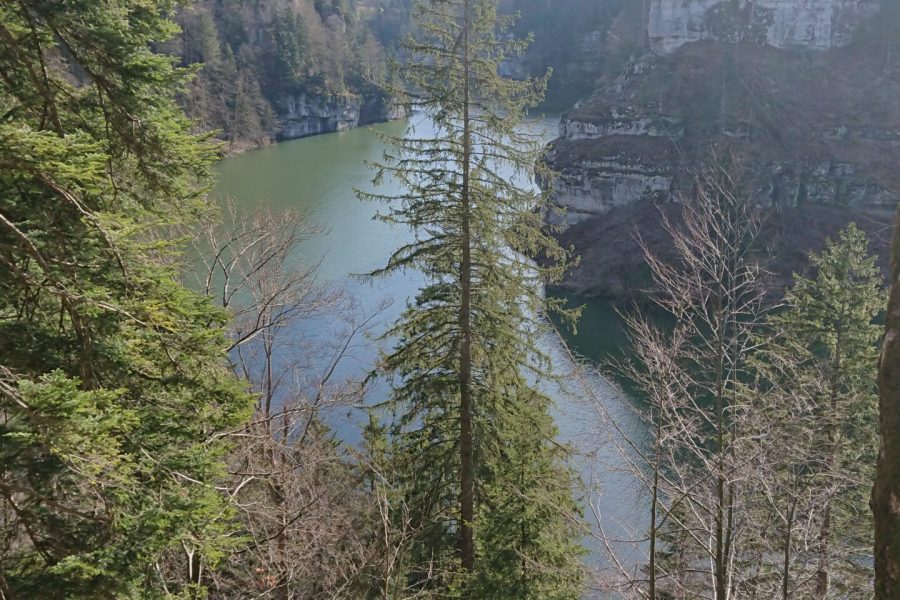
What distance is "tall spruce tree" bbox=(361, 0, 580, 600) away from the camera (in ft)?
29.8

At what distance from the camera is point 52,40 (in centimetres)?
444

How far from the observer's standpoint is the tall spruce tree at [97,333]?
3.38 metres

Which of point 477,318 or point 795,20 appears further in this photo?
point 795,20

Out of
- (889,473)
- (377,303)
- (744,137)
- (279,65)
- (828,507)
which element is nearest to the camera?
(889,473)

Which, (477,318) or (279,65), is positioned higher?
(279,65)

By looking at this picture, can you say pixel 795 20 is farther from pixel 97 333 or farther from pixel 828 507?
pixel 97 333

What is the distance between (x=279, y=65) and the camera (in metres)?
77.1

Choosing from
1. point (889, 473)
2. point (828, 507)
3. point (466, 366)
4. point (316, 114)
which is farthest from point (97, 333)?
point (316, 114)

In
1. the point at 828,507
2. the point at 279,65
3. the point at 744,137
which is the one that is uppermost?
the point at 279,65

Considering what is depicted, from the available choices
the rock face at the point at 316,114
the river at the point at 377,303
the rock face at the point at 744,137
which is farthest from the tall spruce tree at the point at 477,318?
the rock face at the point at 316,114

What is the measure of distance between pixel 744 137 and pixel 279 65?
178 feet

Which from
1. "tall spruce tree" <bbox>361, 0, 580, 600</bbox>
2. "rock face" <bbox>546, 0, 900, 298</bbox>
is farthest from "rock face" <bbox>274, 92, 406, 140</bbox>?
"tall spruce tree" <bbox>361, 0, 580, 600</bbox>

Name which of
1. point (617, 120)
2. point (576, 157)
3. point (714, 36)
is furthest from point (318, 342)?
point (714, 36)

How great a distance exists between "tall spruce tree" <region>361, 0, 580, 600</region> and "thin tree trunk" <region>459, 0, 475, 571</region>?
0.06 ft
